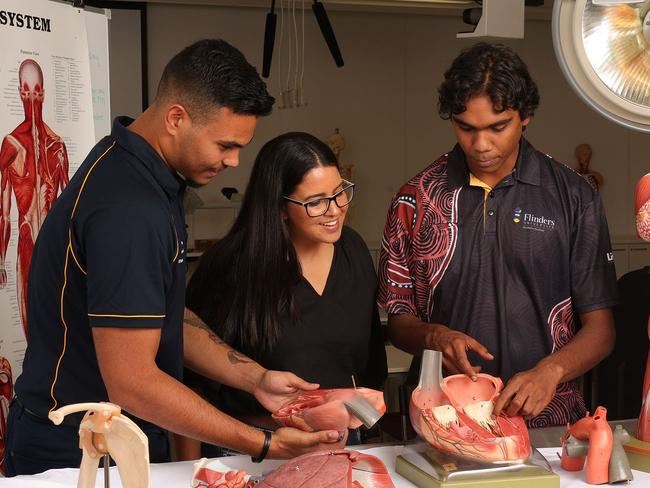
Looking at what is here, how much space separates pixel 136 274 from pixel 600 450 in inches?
39.3

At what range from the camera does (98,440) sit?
4.16 feet

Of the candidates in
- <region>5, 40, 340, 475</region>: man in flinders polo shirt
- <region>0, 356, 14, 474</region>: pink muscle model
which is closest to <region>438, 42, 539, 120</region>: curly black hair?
<region>5, 40, 340, 475</region>: man in flinders polo shirt

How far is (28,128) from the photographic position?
269 centimetres

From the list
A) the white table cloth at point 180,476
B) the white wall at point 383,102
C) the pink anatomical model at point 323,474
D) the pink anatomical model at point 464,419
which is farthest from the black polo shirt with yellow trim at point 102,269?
Result: the white wall at point 383,102

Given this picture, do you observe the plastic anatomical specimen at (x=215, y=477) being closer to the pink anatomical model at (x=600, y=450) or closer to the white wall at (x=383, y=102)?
the pink anatomical model at (x=600, y=450)

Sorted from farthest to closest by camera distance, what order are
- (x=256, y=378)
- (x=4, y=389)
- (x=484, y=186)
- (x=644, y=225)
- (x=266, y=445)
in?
(x=4, y=389) < (x=484, y=186) < (x=256, y=378) < (x=644, y=225) < (x=266, y=445)

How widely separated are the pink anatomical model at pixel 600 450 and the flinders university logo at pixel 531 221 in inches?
24.8

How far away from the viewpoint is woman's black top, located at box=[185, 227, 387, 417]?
7.60 feet

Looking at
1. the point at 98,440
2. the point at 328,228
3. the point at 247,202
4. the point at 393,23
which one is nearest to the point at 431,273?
the point at 328,228

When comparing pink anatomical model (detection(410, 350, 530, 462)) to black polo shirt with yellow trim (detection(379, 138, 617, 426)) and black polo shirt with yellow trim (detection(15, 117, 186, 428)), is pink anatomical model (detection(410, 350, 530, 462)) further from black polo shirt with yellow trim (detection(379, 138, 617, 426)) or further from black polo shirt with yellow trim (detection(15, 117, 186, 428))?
black polo shirt with yellow trim (detection(15, 117, 186, 428))

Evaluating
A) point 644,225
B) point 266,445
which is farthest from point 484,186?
point 266,445

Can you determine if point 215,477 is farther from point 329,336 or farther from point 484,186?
point 484,186

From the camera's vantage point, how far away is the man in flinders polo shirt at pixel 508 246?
2.28m

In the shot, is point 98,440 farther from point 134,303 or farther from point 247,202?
point 247,202
